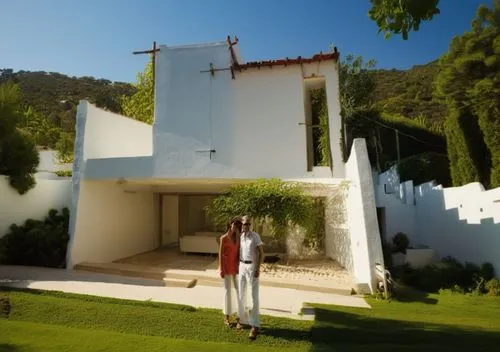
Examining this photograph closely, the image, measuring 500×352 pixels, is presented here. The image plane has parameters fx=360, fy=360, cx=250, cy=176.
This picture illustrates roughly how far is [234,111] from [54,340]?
25.7 ft

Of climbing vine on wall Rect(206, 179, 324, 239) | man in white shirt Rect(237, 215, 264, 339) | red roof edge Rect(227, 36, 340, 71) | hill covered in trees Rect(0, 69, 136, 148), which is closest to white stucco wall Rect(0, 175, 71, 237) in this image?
climbing vine on wall Rect(206, 179, 324, 239)

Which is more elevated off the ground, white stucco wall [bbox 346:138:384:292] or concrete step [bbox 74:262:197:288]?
white stucco wall [bbox 346:138:384:292]

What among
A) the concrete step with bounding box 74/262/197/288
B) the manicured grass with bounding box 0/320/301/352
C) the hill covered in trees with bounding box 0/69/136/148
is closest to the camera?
the manicured grass with bounding box 0/320/301/352

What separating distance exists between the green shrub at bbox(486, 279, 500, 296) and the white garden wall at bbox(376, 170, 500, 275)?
37 centimetres

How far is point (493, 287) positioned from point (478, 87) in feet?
20.6

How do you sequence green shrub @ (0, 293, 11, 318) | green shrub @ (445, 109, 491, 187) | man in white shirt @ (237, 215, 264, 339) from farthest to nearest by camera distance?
green shrub @ (445, 109, 491, 187) < green shrub @ (0, 293, 11, 318) < man in white shirt @ (237, 215, 264, 339)

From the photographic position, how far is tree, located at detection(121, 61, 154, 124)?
76.1ft

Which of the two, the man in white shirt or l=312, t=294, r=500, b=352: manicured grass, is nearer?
l=312, t=294, r=500, b=352: manicured grass

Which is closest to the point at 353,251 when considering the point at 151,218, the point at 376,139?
the point at 151,218

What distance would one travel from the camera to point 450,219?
11312 mm

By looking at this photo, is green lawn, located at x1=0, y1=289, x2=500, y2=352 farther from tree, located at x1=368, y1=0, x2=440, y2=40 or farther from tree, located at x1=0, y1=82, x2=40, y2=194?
tree, located at x1=0, y1=82, x2=40, y2=194

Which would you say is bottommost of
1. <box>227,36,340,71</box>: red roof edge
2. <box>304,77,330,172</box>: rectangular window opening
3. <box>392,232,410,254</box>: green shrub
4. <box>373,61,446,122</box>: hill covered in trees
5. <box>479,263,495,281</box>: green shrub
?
<box>479,263,495,281</box>: green shrub

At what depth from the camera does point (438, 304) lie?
7.62 m

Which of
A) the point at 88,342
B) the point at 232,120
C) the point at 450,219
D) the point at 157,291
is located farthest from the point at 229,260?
the point at 450,219
